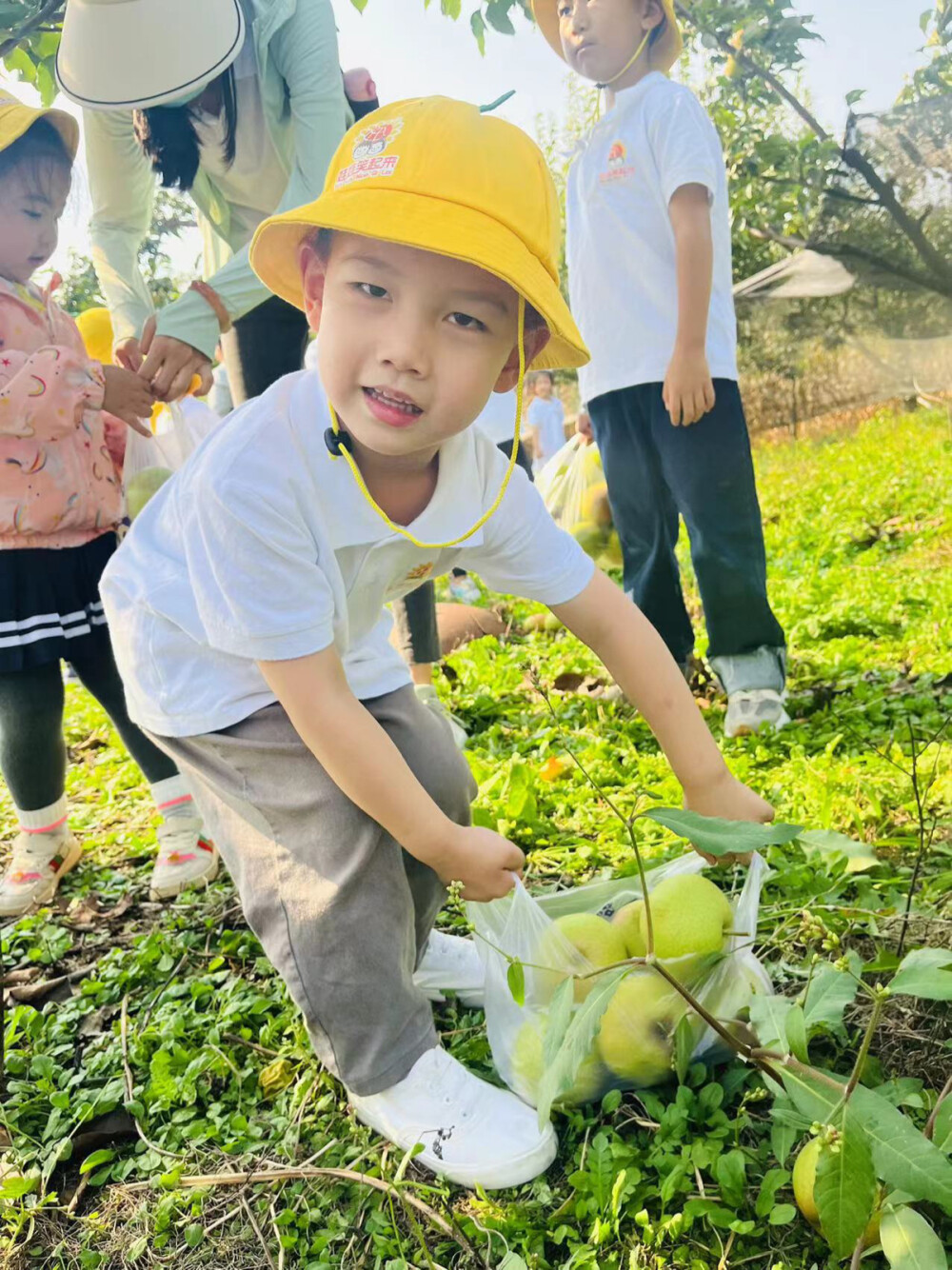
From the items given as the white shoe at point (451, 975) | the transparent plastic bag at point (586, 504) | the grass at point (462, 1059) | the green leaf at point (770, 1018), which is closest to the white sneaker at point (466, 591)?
the transparent plastic bag at point (586, 504)

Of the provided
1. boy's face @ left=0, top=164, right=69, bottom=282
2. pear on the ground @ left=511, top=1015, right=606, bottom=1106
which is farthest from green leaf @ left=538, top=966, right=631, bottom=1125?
boy's face @ left=0, top=164, right=69, bottom=282

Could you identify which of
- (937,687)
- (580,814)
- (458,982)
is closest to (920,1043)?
(458,982)

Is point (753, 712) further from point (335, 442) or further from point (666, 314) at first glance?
point (335, 442)

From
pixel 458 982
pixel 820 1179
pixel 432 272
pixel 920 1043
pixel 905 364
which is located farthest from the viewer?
pixel 905 364

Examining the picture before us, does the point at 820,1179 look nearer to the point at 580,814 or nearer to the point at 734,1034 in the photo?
the point at 734,1034

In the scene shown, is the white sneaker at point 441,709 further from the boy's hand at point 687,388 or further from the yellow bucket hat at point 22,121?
the yellow bucket hat at point 22,121

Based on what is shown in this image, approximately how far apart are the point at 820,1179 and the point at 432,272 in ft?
3.03

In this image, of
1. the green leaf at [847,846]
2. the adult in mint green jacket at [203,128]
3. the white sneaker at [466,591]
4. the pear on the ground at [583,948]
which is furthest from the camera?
the white sneaker at [466,591]

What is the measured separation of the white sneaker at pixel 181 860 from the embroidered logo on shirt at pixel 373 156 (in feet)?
4.31

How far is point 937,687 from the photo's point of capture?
2.27m

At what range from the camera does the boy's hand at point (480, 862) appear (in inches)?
45.4

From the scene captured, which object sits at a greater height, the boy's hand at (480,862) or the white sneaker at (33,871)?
the boy's hand at (480,862)

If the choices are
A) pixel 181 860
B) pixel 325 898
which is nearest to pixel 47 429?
pixel 181 860

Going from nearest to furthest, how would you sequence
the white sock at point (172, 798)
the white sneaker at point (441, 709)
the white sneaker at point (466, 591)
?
the white sock at point (172, 798)
the white sneaker at point (441, 709)
the white sneaker at point (466, 591)
